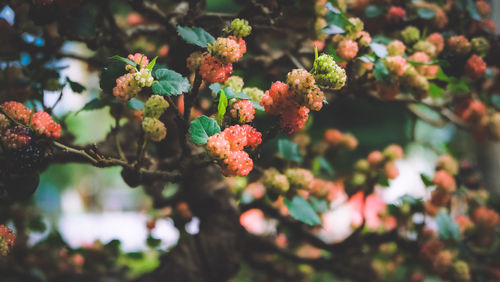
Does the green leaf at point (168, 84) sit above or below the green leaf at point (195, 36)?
below

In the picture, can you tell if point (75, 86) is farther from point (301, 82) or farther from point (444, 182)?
point (444, 182)

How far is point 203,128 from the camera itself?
0.60 meters

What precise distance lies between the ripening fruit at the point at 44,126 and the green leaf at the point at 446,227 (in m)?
1.15

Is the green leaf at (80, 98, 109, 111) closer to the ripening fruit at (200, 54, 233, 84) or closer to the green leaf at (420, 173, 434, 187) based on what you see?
the ripening fruit at (200, 54, 233, 84)

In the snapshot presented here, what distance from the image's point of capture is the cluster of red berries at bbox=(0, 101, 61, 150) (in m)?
0.59

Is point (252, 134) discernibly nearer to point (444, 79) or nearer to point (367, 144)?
point (444, 79)

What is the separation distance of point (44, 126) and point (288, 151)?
64 cm

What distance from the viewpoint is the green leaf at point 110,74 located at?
64cm

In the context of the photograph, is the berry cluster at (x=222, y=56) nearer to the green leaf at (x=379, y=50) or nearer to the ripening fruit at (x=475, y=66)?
the green leaf at (x=379, y=50)

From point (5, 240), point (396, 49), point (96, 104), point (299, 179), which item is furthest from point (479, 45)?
point (5, 240)

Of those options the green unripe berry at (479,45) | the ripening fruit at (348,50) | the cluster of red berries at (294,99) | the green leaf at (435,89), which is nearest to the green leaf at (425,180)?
the green leaf at (435,89)

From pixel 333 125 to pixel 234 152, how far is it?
4276 mm

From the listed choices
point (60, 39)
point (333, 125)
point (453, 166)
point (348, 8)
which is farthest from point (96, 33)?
point (333, 125)

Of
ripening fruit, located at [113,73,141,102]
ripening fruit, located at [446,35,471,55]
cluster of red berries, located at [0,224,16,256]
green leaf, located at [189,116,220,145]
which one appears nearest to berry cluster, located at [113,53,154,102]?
ripening fruit, located at [113,73,141,102]
